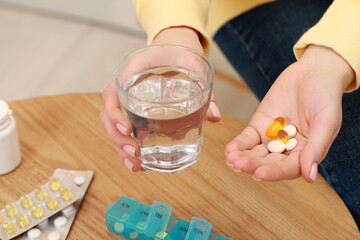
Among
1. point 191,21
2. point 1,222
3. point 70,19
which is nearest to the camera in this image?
point 1,222

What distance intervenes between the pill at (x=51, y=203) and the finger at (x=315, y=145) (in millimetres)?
402

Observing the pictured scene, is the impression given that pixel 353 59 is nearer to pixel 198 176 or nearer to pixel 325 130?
pixel 325 130

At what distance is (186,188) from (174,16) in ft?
1.03

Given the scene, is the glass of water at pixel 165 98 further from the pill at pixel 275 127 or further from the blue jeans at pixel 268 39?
the blue jeans at pixel 268 39

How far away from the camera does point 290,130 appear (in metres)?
0.71

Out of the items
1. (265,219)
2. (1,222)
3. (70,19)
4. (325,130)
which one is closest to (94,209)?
(1,222)

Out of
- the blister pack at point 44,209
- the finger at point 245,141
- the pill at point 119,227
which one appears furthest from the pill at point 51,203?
the finger at point 245,141

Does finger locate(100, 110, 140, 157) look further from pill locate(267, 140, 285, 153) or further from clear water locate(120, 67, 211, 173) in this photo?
pill locate(267, 140, 285, 153)

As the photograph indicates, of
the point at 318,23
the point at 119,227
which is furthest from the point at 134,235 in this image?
the point at 318,23

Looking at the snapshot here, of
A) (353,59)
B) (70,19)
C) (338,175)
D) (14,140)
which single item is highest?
(353,59)

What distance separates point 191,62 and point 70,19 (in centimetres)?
164

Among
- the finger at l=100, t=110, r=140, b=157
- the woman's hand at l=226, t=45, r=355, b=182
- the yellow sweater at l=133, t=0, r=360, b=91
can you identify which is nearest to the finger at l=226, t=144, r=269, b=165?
the woman's hand at l=226, t=45, r=355, b=182

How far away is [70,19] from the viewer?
2.14 m

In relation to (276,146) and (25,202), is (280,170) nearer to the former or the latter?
(276,146)
